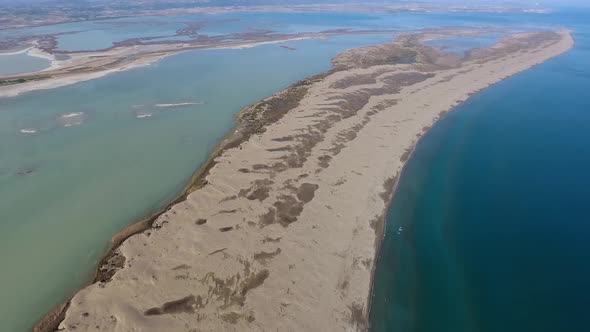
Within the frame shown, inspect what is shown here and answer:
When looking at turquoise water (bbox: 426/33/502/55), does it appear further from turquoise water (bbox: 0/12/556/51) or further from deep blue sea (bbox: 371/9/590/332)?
deep blue sea (bbox: 371/9/590/332)

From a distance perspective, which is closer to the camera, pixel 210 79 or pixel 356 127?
pixel 356 127

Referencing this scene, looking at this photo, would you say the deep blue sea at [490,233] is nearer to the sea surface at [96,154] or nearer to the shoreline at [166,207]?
the sea surface at [96,154]

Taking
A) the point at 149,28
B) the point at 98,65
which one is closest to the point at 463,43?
the point at 98,65

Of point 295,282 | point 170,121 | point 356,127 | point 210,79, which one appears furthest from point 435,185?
point 210,79

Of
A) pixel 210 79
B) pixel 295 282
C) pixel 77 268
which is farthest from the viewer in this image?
pixel 210 79

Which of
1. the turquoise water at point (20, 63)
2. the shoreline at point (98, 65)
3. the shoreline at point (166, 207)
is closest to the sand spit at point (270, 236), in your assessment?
the shoreline at point (166, 207)

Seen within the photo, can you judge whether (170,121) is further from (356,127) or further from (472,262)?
(472,262)
